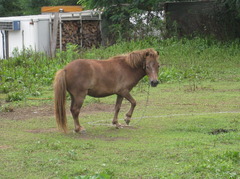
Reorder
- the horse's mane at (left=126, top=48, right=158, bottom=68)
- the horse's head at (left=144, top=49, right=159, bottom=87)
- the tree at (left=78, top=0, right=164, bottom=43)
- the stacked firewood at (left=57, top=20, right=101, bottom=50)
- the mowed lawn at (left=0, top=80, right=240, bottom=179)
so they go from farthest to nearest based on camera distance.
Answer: the stacked firewood at (left=57, top=20, right=101, bottom=50) → the tree at (left=78, top=0, right=164, bottom=43) → the horse's mane at (left=126, top=48, right=158, bottom=68) → the horse's head at (left=144, top=49, right=159, bottom=87) → the mowed lawn at (left=0, top=80, right=240, bottom=179)

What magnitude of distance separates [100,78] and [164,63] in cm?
1091

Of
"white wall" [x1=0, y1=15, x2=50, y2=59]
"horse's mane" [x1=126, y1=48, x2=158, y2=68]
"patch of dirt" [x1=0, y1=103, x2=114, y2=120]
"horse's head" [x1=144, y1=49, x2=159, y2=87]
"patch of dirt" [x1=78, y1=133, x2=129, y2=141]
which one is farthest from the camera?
"white wall" [x1=0, y1=15, x2=50, y2=59]

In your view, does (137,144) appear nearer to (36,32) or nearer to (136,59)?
(136,59)

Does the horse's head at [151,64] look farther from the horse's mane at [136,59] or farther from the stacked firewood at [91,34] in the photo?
the stacked firewood at [91,34]

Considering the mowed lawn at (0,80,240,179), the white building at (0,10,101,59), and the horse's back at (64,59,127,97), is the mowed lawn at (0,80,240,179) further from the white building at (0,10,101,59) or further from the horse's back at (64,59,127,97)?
the white building at (0,10,101,59)

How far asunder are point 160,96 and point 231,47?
341 inches

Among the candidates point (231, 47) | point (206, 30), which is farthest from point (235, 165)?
point (206, 30)

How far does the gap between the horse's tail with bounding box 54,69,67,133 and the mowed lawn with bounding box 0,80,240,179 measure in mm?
258

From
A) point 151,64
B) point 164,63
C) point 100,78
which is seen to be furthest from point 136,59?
point 164,63

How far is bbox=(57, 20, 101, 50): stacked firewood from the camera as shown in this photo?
28.4 metres

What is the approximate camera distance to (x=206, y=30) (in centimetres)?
2548

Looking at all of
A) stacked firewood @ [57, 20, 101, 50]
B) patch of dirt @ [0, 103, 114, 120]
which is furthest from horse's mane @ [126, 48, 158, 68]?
stacked firewood @ [57, 20, 101, 50]

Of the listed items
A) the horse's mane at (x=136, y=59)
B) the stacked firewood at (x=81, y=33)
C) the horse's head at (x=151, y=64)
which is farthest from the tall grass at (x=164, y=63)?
the horse's head at (x=151, y=64)

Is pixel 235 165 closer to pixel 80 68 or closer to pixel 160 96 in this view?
pixel 80 68
